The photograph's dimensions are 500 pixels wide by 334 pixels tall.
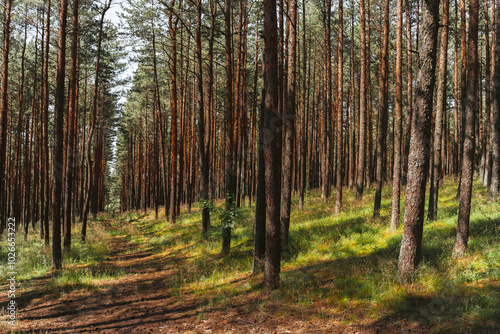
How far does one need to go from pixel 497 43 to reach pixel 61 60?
1477 centimetres

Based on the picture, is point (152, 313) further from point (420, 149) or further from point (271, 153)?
point (420, 149)

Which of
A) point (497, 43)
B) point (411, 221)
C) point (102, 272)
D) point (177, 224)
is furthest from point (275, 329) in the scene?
point (177, 224)

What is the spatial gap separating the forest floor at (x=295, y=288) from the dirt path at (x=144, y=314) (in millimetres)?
24

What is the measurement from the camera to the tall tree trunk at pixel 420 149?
6031 millimetres

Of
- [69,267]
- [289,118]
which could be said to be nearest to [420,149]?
[289,118]

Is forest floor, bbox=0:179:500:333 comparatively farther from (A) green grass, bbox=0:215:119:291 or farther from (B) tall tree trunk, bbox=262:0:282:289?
(B) tall tree trunk, bbox=262:0:282:289

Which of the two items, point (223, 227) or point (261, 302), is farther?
point (223, 227)

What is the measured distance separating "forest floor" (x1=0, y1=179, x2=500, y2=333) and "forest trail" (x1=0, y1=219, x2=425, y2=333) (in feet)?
0.08

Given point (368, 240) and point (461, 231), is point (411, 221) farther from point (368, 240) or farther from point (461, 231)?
point (368, 240)

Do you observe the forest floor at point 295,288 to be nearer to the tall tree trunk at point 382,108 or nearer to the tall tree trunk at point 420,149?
the tall tree trunk at point 420,149

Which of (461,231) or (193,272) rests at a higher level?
(461,231)

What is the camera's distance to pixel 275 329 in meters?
5.47

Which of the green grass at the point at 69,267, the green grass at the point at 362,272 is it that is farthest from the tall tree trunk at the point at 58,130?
the green grass at the point at 362,272

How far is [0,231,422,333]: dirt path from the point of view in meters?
5.48
